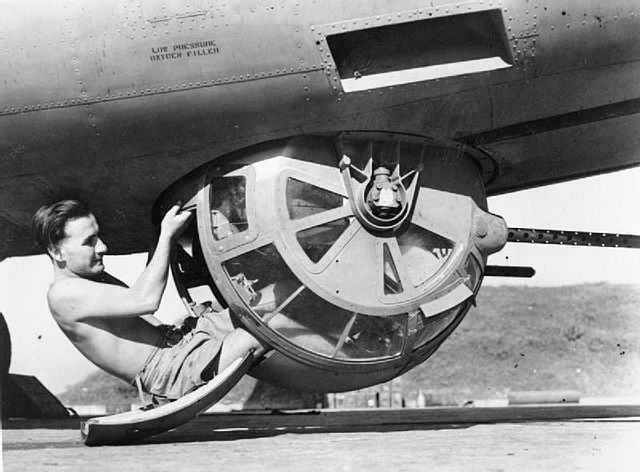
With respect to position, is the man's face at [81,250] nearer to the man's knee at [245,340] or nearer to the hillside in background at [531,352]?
the man's knee at [245,340]

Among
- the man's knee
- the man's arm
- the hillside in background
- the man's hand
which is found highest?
the man's hand

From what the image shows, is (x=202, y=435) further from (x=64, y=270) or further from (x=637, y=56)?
(x=637, y=56)

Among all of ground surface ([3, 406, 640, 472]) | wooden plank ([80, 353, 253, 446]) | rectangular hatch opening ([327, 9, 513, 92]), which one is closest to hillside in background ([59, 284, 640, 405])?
ground surface ([3, 406, 640, 472])

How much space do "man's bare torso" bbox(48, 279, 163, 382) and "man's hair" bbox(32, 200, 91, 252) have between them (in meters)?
0.50

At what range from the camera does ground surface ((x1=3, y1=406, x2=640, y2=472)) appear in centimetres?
631

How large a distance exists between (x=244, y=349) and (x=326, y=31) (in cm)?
290

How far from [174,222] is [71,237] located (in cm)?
98

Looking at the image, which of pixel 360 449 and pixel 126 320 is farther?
pixel 126 320

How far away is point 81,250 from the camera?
8859 millimetres

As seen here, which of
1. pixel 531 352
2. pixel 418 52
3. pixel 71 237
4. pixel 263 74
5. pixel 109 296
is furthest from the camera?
pixel 531 352

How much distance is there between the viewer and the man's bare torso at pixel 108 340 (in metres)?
8.52

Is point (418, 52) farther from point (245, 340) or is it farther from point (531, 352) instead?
point (531, 352)

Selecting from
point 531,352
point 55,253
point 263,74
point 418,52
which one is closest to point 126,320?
point 55,253

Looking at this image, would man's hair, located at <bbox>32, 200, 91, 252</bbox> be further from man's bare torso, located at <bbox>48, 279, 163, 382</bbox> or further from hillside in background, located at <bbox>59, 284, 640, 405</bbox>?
hillside in background, located at <bbox>59, 284, 640, 405</bbox>
